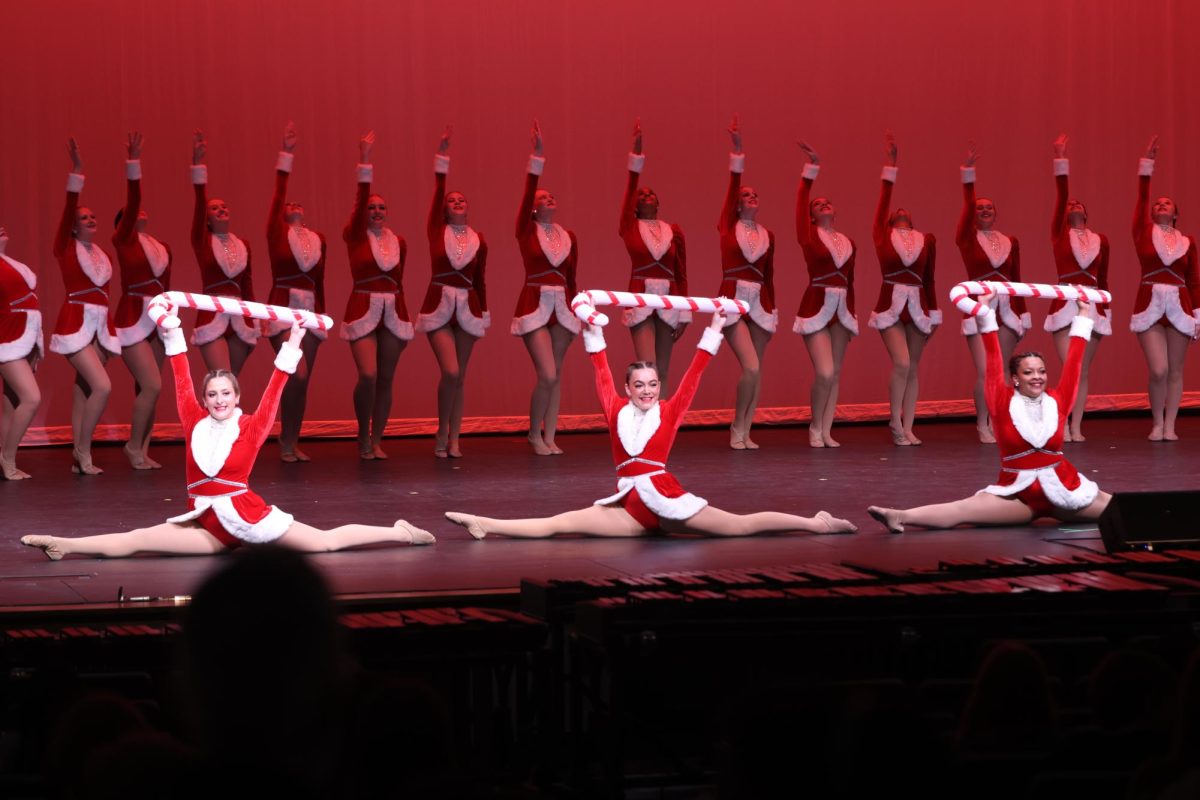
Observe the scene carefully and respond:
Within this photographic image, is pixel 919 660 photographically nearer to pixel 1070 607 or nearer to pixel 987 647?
pixel 1070 607

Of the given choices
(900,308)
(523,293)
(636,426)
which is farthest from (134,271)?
(900,308)

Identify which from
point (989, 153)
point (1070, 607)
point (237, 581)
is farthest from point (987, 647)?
point (989, 153)

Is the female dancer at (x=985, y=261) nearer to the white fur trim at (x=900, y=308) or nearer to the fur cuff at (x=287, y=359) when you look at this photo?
the white fur trim at (x=900, y=308)

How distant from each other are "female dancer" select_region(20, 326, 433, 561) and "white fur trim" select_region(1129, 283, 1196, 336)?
606cm

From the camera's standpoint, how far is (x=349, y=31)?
36.9 feet

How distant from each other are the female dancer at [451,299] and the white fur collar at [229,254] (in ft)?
3.69

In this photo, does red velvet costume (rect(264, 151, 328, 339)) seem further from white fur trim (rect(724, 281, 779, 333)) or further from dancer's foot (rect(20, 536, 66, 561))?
dancer's foot (rect(20, 536, 66, 561))

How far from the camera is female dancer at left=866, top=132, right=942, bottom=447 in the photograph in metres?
10.1

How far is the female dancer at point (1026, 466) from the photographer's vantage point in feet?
20.2

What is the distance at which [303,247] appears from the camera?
933cm

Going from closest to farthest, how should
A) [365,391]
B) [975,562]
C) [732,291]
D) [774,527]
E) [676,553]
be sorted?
[975,562] < [676,553] < [774,527] < [365,391] < [732,291]

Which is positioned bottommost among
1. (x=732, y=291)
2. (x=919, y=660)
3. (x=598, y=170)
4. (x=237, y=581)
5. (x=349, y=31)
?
(x=919, y=660)

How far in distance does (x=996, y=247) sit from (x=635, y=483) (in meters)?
4.89

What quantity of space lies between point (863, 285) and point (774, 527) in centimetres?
675
